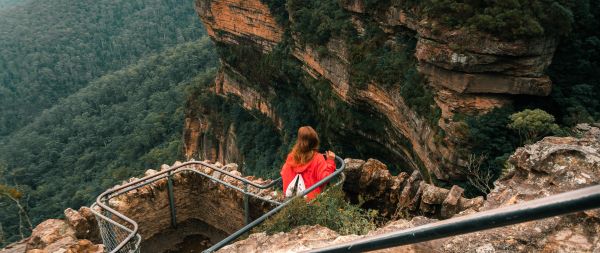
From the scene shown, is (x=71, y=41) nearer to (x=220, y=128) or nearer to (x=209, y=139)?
(x=209, y=139)

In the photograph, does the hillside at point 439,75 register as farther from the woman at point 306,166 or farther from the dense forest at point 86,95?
the dense forest at point 86,95

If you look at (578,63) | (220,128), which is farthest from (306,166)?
(220,128)

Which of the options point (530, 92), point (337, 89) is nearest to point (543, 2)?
point (530, 92)

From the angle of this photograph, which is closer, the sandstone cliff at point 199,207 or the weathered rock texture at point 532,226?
the weathered rock texture at point 532,226

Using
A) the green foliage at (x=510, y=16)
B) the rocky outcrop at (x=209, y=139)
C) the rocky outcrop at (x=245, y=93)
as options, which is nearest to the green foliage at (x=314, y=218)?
the green foliage at (x=510, y=16)

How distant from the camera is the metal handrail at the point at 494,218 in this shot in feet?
4.70

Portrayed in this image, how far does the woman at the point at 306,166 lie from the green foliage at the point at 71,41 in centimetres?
9021

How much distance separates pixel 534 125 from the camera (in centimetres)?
1398

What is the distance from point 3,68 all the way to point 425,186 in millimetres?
110629

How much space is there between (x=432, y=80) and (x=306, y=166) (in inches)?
522

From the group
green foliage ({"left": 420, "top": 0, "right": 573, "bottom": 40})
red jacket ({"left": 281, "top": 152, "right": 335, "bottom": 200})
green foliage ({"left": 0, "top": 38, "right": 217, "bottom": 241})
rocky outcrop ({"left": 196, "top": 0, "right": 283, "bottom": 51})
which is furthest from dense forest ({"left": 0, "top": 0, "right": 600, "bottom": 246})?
red jacket ({"left": 281, "top": 152, "right": 335, "bottom": 200})

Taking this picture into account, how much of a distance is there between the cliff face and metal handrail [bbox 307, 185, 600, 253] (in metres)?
14.8

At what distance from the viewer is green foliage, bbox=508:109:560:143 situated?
13922mm

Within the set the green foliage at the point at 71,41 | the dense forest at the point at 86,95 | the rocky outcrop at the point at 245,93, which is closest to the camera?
the rocky outcrop at the point at 245,93
